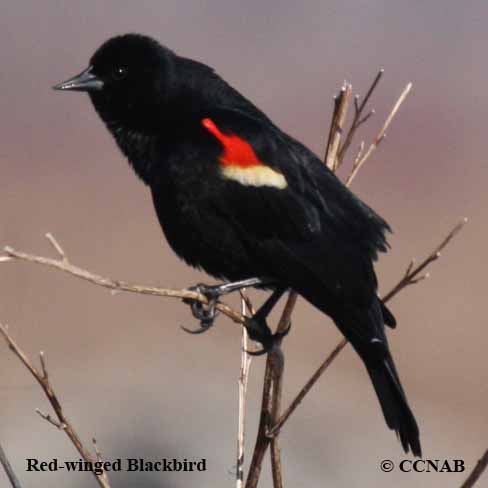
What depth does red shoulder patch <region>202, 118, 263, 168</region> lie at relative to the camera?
344cm

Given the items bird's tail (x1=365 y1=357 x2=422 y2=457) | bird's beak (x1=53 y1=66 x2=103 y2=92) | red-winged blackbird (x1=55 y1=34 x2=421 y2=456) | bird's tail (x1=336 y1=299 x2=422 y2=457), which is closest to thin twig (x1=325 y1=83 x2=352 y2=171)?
red-winged blackbird (x1=55 y1=34 x2=421 y2=456)

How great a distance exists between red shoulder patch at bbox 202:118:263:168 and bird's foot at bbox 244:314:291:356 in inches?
15.8

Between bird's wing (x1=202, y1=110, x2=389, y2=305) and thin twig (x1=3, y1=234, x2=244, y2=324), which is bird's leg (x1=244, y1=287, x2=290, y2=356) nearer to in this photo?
bird's wing (x1=202, y1=110, x2=389, y2=305)

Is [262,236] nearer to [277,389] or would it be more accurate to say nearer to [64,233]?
[277,389]

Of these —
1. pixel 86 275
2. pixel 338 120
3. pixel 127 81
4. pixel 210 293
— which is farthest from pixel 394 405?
pixel 127 81

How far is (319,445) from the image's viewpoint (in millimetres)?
6074

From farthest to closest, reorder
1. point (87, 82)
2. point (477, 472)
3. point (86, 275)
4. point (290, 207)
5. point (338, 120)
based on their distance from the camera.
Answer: point (87, 82) < point (290, 207) < point (338, 120) < point (477, 472) < point (86, 275)

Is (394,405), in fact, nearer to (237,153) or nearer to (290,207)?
(290,207)

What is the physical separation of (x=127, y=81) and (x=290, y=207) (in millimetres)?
669

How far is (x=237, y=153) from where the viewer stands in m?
3.46

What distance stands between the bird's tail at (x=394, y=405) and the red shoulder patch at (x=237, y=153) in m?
0.61

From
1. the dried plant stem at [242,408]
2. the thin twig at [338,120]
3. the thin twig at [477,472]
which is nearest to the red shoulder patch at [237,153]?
the thin twig at [338,120]

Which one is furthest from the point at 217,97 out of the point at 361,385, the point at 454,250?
the point at 454,250

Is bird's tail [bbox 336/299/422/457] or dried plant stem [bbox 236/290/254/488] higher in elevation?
bird's tail [bbox 336/299/422/457]
